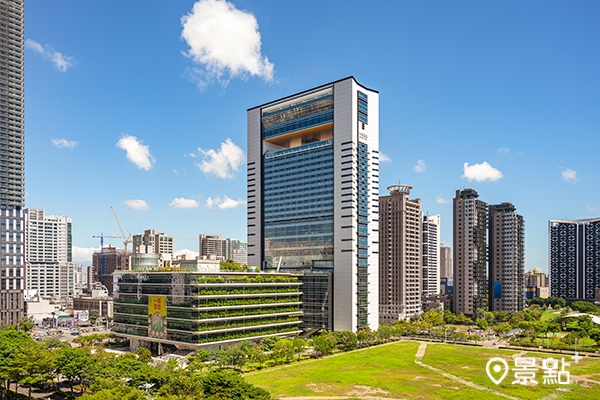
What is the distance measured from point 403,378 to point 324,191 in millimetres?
56004

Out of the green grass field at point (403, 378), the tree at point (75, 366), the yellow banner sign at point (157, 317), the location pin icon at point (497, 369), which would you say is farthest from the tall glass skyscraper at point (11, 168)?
the location pin icon at point (497, 369)

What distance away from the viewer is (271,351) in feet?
309

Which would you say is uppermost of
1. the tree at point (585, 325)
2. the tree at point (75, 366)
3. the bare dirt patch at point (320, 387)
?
the tree at point (75, 366)

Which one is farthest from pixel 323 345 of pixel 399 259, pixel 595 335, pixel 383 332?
pixel 399 259

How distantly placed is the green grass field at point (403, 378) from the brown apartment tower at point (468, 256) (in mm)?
83351

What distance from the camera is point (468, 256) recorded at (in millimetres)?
182500

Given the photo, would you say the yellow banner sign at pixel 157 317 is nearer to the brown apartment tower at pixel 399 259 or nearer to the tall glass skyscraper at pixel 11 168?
the tall glass skyscraper at pixel 11 168

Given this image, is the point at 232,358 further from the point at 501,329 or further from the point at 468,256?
the point at 468,256

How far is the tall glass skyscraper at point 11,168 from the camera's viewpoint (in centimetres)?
13838

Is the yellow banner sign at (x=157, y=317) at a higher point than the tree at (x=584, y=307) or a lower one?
higher

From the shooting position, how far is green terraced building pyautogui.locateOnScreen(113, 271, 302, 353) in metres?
91.6
